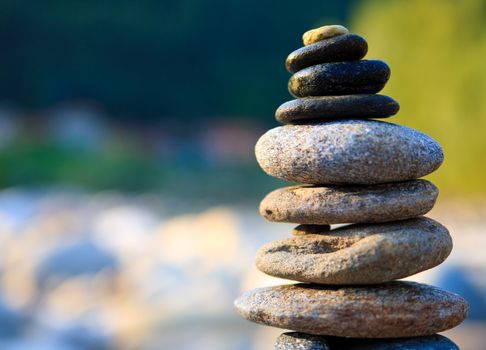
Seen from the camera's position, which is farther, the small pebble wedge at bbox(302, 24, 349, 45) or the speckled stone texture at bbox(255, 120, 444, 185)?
the small pebble wedge at bbox(302, 24, 349, 45)

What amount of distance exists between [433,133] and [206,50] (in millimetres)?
32160

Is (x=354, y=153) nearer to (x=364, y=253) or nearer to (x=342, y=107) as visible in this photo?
(x=342, y=107)

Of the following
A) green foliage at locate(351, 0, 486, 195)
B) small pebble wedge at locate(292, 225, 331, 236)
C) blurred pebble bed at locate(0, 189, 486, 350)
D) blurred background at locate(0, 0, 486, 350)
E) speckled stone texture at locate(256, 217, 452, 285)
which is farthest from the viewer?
green foliage at locate(351, 0, 486, 195)

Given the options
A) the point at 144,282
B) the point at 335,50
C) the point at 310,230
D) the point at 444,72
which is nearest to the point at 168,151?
the point at 444,72

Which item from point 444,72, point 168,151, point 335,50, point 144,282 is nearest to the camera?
point 335,50

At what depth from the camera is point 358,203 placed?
3.87 m

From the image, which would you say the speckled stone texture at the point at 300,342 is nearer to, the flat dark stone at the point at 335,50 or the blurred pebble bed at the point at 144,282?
the flat dark stone at the point at 335,50

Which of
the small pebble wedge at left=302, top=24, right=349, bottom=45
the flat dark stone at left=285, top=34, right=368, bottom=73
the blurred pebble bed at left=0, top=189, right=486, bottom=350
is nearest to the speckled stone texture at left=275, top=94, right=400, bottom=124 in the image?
the flat dark stone at left=285, top=34, right=368, bottom=73

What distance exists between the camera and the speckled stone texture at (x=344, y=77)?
13.1 feet

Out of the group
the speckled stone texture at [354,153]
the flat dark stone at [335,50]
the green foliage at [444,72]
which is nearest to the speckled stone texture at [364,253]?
the speckled stone texture at [354,153]

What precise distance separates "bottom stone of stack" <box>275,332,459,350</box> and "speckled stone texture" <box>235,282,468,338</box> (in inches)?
2.1

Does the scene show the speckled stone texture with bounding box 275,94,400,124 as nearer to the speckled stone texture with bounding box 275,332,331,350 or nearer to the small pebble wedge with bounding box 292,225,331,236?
the small pebble wedge with bounding box 292,225,331,236

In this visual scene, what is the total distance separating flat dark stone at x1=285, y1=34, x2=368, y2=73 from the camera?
4.04 metres

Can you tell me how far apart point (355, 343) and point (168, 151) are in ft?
156
